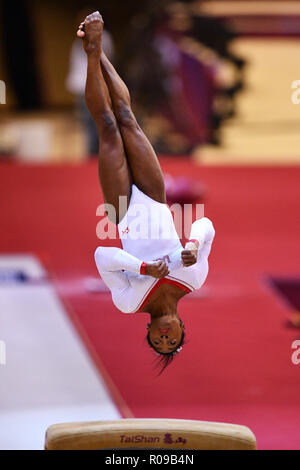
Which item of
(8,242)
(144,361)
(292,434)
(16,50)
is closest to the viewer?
(292,434)

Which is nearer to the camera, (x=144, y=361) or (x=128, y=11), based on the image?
(x=144, y=361)

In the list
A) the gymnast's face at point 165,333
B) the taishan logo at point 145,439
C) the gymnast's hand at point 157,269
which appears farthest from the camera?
the taishan logo at point 145,439

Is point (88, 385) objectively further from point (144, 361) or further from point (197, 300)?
point (197, 300)

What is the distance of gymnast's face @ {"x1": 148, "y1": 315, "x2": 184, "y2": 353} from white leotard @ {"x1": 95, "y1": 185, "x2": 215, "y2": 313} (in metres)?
0.15

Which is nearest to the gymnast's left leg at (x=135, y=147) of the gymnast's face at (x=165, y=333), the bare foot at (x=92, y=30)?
the bare foot at (x=92, y=30)

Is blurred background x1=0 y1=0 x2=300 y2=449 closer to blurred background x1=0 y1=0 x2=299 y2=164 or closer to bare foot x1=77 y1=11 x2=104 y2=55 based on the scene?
blurred background x1=0 y1=0 x2=299 y2=164

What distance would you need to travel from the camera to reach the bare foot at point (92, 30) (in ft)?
9.59

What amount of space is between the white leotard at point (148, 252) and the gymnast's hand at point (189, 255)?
93 mm

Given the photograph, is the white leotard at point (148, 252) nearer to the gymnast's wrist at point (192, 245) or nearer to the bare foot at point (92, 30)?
the gymnast's wrist at point (192, 245)

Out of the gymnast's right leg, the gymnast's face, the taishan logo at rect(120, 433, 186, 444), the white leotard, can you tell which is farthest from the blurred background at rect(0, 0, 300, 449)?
the gymnast's face
